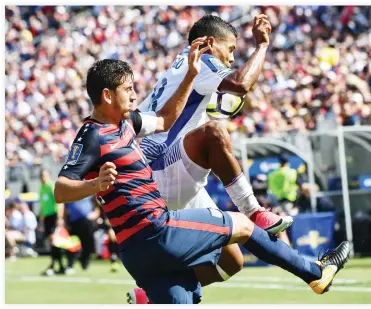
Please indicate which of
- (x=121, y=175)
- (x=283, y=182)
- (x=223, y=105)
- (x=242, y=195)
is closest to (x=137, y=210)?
(x=121, y=175)

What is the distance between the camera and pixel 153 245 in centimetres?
640

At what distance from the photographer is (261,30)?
23.7 ft

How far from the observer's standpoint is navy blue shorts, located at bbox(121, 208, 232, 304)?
6418 millimetres

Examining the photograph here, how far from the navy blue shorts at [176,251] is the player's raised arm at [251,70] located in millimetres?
983

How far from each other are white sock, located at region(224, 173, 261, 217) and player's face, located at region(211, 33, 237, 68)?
0.94 metres

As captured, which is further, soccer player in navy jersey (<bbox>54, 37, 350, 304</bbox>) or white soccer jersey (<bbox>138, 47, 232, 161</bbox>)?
white soccer jersey (<bbox>138, 47, 232, 161</bbox>)

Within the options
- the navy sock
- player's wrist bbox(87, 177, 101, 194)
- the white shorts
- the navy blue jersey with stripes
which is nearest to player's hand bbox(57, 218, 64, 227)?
the white shorts

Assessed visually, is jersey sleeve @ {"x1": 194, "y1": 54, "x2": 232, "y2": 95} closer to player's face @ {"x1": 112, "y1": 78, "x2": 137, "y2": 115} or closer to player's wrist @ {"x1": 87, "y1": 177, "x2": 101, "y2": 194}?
player's face @ {"x1": 112, "y1": 78, "x2": 137, "y2": 115}

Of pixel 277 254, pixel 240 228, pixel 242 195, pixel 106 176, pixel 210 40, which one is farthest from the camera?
pixel 210 40

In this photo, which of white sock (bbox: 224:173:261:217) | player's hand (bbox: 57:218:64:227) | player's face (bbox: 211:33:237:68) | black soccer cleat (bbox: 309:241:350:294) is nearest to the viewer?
black soccer cleat (bbox: 309:241:350:294)

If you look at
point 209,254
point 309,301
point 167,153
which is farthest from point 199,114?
point 309,301

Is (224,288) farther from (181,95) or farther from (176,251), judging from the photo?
(176,251)

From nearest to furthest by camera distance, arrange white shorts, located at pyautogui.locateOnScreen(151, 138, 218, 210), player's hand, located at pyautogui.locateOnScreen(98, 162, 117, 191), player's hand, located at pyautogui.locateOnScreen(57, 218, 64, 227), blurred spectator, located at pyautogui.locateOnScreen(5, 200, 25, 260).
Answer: player's hand, located at pyautogui.locateOnScreen(98, 162, 117, 191)
white shorts, located at pyautogui.locateOnScreen(151, 138, 218, 210)
player's hand, located at pyautogui.locateOnScreen(57, 218, 64, 227)
blurred spectator, located at pyautogui.locateOnScreen(5, 200, 25, 260)

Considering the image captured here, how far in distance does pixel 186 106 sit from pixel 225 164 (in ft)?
2.19
